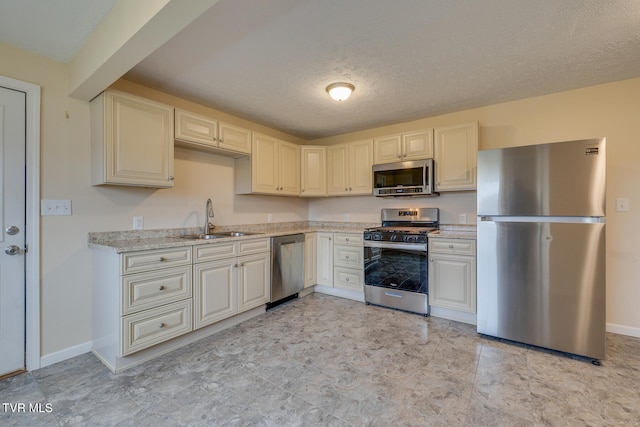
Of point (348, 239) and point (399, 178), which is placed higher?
point (399, 178)

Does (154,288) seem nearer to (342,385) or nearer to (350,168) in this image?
(342,385)

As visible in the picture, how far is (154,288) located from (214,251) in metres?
0.57

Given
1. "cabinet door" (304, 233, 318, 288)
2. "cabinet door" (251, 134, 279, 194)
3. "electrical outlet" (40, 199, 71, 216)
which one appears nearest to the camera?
"electrical outlet" (40, 199, 71, 216)

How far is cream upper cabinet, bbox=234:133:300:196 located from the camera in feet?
10.8

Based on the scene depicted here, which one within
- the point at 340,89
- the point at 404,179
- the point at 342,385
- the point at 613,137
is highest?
the point at 340,89

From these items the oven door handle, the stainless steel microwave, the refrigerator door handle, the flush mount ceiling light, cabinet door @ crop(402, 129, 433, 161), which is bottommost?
the oven door handle

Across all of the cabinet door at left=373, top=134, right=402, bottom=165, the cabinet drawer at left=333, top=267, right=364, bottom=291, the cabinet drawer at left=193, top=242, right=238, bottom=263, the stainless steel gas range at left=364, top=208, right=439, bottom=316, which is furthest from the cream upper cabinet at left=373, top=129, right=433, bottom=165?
the cabinet drawer at left=193, top=242, right=238, bottom=263

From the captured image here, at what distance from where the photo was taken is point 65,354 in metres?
2.13

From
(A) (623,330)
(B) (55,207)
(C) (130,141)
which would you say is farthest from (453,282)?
(B) (55,207)

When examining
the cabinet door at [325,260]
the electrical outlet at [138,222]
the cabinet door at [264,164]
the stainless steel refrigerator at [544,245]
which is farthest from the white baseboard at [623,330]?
the electrical outlet at [138,222]

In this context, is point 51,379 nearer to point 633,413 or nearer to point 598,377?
point 633,413

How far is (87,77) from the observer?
1.88 meters

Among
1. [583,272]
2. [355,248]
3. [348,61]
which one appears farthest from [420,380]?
[348,61]

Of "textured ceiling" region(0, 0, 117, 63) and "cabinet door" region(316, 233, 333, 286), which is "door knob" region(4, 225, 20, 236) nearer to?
"textured ceiling" region(0, 0, 117, 63)
